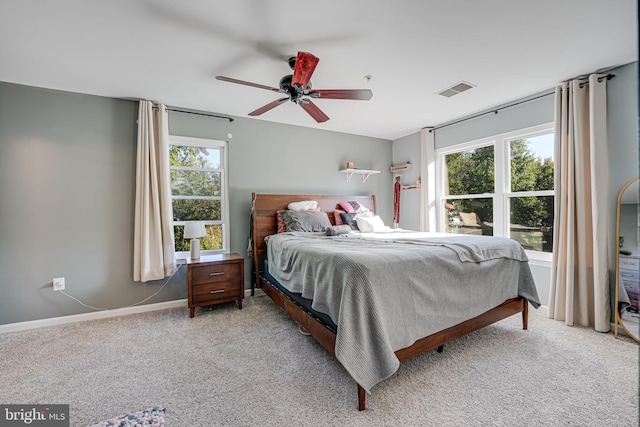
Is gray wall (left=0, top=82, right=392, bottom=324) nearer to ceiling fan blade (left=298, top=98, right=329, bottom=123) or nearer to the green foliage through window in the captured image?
the green foliage through window

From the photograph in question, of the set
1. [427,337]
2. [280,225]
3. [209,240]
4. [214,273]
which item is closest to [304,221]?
[280,225]

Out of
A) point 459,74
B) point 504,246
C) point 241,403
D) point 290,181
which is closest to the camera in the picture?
point 241,403

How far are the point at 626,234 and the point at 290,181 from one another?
375 cm

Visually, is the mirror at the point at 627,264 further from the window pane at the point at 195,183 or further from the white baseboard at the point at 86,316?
the white baseboard at the point at 86,316

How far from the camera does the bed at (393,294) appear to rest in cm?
154

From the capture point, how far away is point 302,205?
377 cm

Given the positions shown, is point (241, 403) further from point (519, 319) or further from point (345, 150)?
point (345, 150)

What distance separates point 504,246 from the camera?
239cm

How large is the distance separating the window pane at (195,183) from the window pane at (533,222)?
3955mm

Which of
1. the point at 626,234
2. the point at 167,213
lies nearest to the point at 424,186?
the point at 626,234

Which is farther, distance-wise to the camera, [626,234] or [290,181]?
[290,181]

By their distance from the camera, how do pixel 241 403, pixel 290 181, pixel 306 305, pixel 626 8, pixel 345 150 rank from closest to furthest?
pixel 241 403, pixel 626 8, pixel 306 305, pixel 290 181, pixel 345 150

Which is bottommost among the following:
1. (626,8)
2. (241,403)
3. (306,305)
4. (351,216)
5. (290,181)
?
(241,403)

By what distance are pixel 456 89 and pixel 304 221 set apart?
233cm
